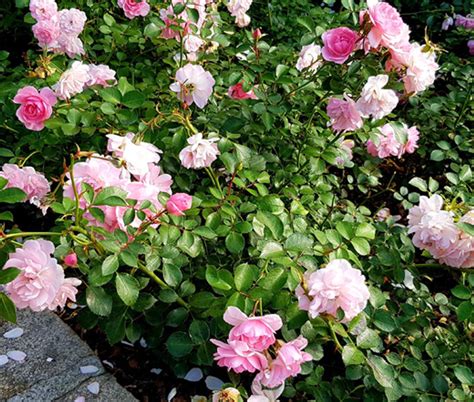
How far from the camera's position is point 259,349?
1142 millimetres

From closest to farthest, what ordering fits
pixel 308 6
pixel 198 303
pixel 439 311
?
pixel 198 303 < pixel 439 311 < pixel 308 6

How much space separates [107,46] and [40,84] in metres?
0.46

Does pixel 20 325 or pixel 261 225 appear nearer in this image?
pixel 261 225

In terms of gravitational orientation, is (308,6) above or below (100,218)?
below

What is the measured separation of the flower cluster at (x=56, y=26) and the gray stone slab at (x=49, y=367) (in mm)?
862

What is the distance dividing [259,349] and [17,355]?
0.81m

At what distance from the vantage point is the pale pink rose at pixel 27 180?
5.05 feet

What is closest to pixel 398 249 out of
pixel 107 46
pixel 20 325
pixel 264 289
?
pixel 264 289

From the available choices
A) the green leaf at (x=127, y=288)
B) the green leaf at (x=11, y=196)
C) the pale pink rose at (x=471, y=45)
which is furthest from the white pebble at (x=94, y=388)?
the pale pink rose at (x=471, y=45)

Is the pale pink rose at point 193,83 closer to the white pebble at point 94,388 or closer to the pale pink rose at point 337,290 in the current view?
the pale pink rose at point 337,290

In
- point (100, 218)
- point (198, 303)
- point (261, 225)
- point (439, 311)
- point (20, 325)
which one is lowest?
point (20, 325)

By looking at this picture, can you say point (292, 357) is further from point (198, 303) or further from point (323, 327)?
point (198, 303)

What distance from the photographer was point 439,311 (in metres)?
1.71

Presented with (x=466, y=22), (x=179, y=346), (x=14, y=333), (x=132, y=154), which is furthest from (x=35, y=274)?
(x=466, y=22)
